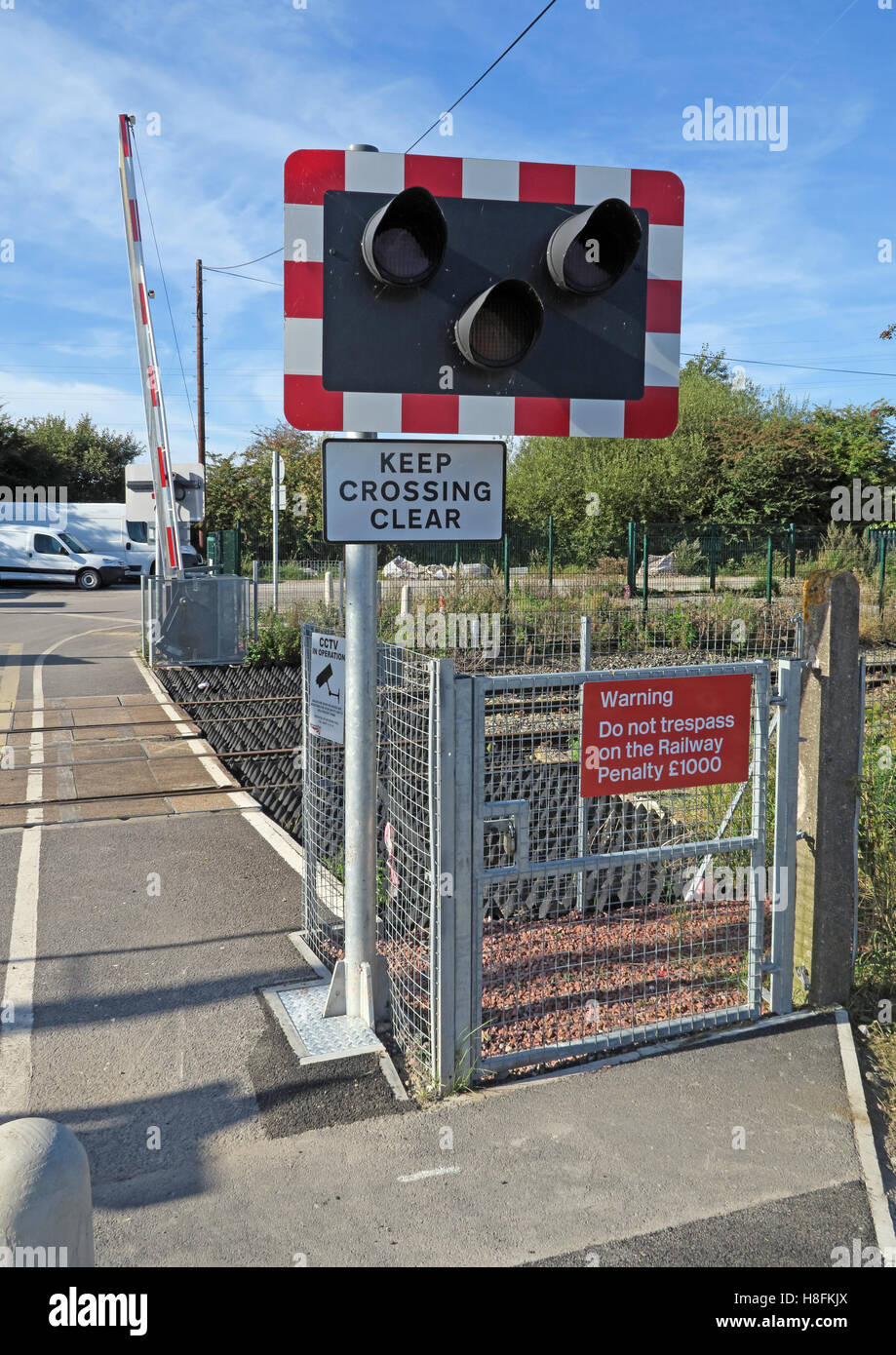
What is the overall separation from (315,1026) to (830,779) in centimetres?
240

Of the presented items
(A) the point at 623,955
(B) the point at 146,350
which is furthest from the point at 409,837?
(B) the point at 146,350

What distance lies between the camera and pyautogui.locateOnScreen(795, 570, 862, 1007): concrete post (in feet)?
14.5

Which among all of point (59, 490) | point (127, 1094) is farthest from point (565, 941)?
point (59, 490)

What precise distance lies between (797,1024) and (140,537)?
34.7m

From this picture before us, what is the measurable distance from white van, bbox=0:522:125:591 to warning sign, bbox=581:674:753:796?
3167 cm

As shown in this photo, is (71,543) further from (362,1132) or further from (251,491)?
(362,1132)

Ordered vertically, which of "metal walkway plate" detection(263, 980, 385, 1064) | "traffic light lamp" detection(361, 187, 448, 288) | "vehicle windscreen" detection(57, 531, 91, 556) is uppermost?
"vehicle windscreen" detection(57, 531, 91, 556)

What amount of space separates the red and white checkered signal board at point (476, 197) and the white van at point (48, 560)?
31278mm

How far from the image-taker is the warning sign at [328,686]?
461cm

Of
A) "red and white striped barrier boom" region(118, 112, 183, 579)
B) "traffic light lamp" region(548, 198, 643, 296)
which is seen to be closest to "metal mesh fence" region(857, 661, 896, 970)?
"traffic light lamp" region(548, 198, 643, 296)

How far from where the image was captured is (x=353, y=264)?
376cm

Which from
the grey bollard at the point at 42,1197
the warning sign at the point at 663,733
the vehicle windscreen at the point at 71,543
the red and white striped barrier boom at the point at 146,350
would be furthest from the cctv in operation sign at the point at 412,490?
the vehicle windscreen at the point at 71,543

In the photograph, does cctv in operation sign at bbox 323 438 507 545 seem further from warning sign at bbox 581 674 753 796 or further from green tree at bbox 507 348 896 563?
green tree at bbox 507 348 896 563
